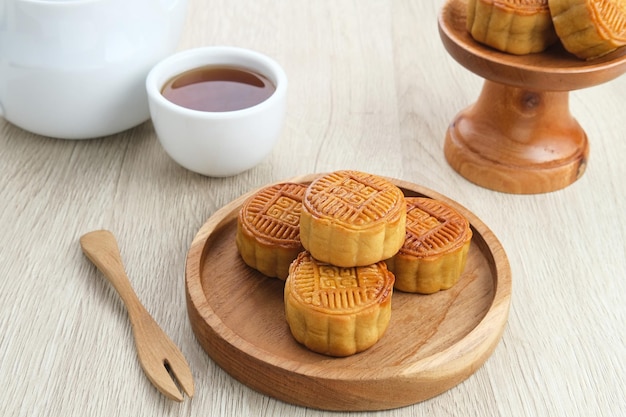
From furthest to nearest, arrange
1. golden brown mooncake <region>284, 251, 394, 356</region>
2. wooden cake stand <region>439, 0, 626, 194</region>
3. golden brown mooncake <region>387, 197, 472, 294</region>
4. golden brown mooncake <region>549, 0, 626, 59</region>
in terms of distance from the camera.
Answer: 1. wooden cake stand <region>439, 0, 626, 194</region>
2. golden brown mooncake <region>549, 0, 626, 59</region>
3. golden brown mooncake <region>387, 197, 472, 294</region>
4. golden brown mooncake <region>284, 251, 394, 356</region>

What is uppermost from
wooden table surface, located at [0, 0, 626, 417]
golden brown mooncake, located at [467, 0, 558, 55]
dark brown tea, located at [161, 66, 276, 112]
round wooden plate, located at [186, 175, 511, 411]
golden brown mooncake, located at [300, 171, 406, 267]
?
golden brown mooncake, located at [467, 0, 558, 55]

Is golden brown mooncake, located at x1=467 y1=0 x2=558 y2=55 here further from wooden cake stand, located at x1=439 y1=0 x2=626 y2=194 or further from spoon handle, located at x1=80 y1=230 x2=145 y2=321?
spoon handle, located at x1=80 y1=230 x2=145 y2=321

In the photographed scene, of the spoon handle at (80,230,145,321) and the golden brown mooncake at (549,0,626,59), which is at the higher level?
the golden brown mooncake at (549,0,626,59)

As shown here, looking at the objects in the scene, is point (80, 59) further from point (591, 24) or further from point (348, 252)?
point (591, 24)

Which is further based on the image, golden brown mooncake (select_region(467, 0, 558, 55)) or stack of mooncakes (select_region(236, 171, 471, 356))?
golden brown mooncake (select_region(467, 0, 558, 55))

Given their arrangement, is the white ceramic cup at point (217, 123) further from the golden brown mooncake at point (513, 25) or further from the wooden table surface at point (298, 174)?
the golden brown mooncake at point (513, 25)

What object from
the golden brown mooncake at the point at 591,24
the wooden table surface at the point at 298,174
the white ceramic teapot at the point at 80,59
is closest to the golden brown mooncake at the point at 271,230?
the wooden table surface at the point at 298,174

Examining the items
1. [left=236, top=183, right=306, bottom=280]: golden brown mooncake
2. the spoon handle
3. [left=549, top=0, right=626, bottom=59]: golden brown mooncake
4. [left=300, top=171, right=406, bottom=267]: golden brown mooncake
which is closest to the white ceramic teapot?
the spoon handle
